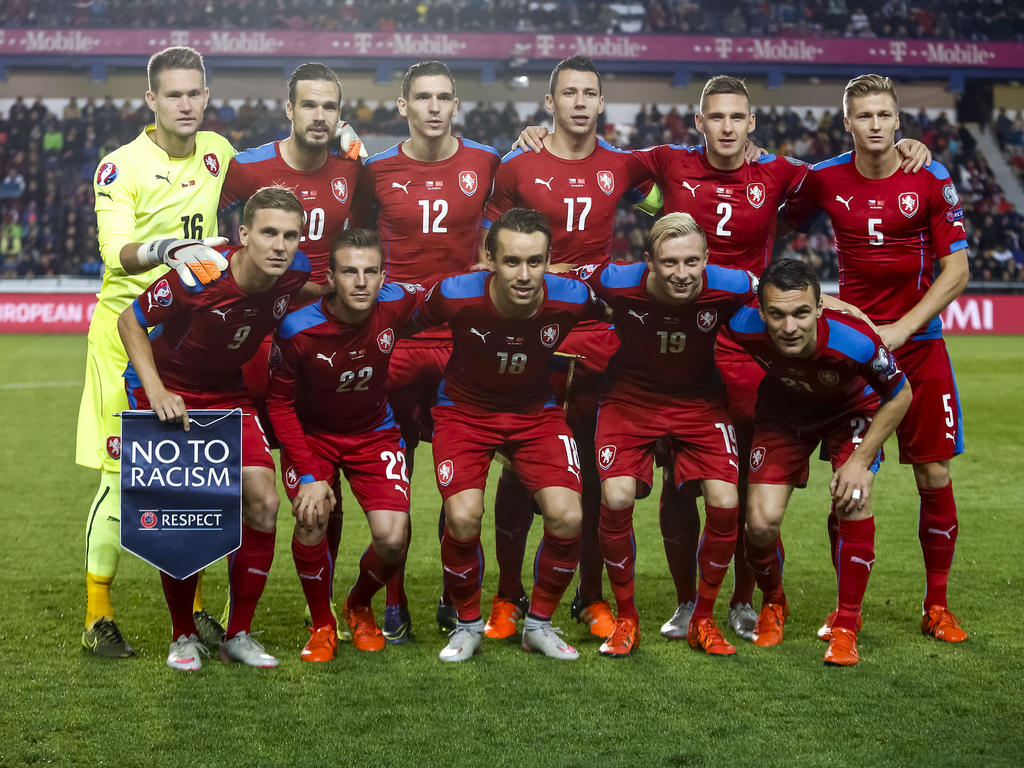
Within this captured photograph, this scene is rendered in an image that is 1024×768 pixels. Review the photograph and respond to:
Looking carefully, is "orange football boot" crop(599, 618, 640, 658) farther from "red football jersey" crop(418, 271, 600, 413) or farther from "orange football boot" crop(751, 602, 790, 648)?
"red football jersey" crop(418, 271, 600, 413)

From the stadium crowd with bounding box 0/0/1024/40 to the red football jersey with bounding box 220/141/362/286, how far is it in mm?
21333

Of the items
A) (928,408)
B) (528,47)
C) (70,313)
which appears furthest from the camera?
(528,47)

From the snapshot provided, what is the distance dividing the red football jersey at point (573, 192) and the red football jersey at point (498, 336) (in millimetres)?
486

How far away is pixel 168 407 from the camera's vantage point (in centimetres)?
404

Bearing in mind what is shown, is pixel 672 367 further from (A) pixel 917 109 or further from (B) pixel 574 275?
(A) pixel 917 109

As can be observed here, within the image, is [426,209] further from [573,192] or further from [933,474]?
[933,474]

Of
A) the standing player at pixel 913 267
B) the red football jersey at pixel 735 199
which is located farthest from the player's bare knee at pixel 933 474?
the red football jersey at pixel 735 199

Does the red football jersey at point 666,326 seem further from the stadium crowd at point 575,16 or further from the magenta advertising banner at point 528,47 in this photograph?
the stadium crowd at point 575,16

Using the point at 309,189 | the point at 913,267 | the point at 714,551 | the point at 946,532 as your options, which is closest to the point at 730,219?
the point at 913,267

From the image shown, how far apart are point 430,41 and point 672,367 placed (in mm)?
21630

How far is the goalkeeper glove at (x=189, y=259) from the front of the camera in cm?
405

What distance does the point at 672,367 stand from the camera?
464 cm

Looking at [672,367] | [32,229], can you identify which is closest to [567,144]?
[672,367]

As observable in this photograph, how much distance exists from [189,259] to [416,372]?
117 centimetres
